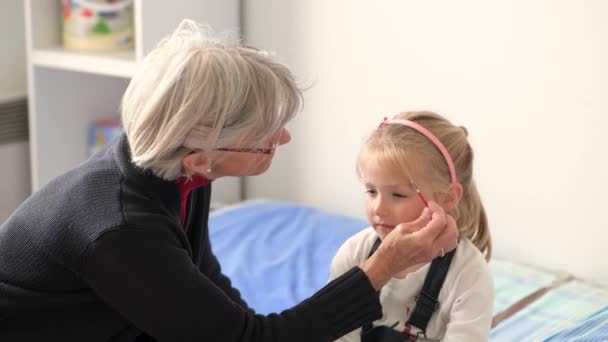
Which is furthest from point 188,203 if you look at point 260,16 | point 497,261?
point 260,16

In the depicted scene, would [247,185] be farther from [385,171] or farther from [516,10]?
[385,171]

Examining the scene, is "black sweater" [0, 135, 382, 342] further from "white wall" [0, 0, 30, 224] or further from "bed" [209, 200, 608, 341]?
"white wall" [0, 0, 30, 224]

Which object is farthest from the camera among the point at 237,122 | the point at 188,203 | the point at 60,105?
the point at 60,105

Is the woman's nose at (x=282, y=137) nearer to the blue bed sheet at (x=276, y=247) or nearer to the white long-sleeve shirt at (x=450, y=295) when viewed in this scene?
the white long-sleeve shirt at (x=450, y=295)

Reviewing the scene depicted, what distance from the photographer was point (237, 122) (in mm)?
1247

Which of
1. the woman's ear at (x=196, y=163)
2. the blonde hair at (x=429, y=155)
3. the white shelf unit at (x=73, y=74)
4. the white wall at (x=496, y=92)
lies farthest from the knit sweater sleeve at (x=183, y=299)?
the white shelf unit at (x=73, y=74)

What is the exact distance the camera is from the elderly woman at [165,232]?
4.00 feet

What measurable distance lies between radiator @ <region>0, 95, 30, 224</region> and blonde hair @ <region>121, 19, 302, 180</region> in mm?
1453

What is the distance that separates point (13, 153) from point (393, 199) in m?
1.64

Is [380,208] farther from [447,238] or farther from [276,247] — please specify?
[276,247]

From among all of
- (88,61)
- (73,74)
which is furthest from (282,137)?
(73,74)

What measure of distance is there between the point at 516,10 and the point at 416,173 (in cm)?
74

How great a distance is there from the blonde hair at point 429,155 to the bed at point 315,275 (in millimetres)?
331

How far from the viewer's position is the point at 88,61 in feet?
7.71
